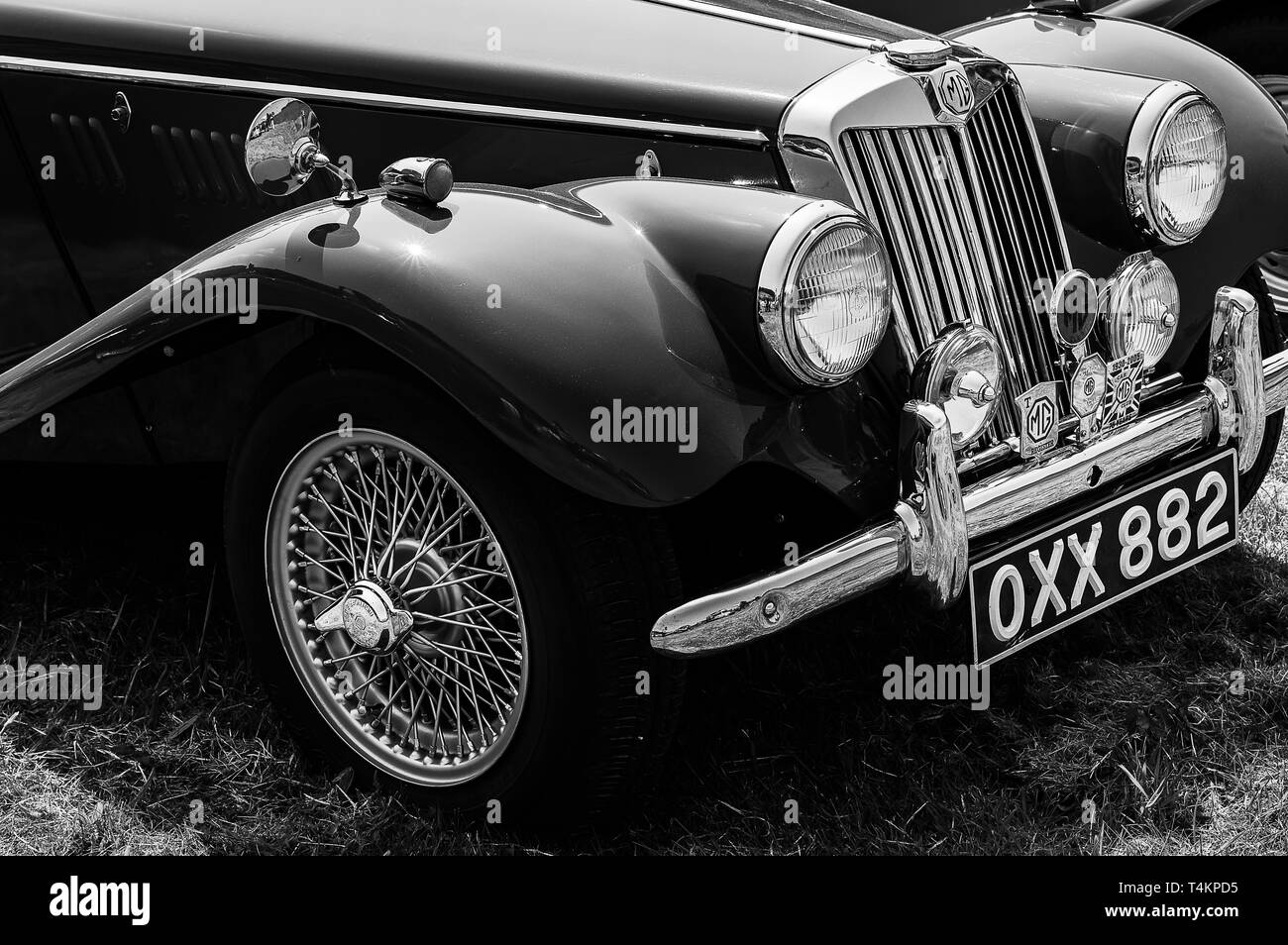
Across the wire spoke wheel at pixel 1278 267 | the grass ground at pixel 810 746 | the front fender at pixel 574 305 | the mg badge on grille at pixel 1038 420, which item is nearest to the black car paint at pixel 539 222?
the front fender at pixel 574 305

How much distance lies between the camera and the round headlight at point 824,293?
2.06 m

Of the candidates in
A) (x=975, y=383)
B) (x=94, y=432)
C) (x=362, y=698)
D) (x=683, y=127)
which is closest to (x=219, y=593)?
(x=94, y=432)

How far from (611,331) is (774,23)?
2.99ft

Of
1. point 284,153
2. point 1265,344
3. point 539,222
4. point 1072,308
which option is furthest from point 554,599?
point 1265,344

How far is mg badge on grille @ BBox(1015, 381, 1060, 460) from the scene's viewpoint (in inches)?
95.0

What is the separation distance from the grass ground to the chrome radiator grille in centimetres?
61

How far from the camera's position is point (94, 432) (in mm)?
3014

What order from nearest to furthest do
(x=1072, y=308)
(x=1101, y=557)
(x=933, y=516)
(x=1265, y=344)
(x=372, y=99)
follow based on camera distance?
(x=933, y=516) < (x=1101, y=557) < (x=1072, y=308) < (x=372, y=99) < (x=1265, y=344)

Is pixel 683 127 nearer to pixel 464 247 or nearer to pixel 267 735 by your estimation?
pixel 464 247

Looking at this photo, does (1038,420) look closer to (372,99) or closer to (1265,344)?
(1265,344)

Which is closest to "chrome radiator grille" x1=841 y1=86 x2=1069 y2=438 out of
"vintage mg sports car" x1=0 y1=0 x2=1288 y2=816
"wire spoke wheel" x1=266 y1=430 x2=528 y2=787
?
"vintage mg sports car" x1=0 y1=0 x2=1288 y2=816

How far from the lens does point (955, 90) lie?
2463 millimetres

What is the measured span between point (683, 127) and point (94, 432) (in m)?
1.45

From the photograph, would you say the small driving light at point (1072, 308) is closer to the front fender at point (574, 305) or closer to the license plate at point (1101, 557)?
the license plate at point (1101, 557)
